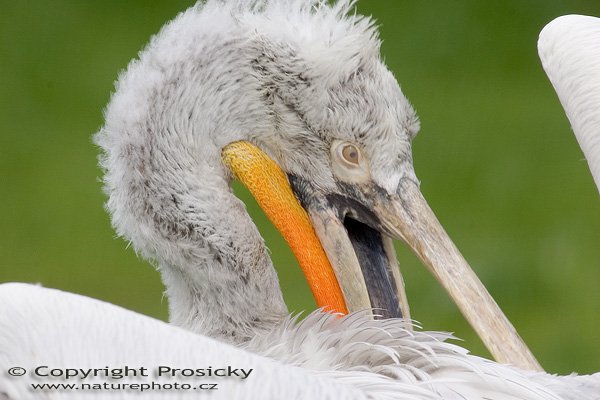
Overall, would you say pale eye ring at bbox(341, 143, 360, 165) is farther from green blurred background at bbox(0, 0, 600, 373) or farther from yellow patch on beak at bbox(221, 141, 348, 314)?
green blurred background at bbox(0, 0, 600, 373)

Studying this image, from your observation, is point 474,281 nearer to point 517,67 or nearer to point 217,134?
point 217,134

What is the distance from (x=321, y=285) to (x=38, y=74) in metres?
4.38

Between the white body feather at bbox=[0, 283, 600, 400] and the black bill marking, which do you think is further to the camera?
the black bill marking

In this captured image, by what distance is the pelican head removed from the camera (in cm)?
266

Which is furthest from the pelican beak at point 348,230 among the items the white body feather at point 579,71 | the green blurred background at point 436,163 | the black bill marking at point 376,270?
the green blurred background at point 436,163

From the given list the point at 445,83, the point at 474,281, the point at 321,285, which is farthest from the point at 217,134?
the point at 445,83

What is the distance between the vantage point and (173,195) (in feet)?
8.75

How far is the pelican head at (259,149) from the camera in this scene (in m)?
2.66

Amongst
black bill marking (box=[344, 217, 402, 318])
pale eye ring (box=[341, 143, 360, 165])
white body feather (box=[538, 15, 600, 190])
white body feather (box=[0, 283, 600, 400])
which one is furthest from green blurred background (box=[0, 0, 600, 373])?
white body feather (box=[0, 283, 600, 400])

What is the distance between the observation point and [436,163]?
20.3 ft

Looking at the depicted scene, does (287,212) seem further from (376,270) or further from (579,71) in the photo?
(579,71)

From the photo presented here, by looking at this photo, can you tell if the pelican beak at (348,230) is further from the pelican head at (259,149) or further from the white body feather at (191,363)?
the white body feather at (191,363)

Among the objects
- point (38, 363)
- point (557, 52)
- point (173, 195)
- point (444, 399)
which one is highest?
point (557, 52)

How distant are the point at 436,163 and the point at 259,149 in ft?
11.6
